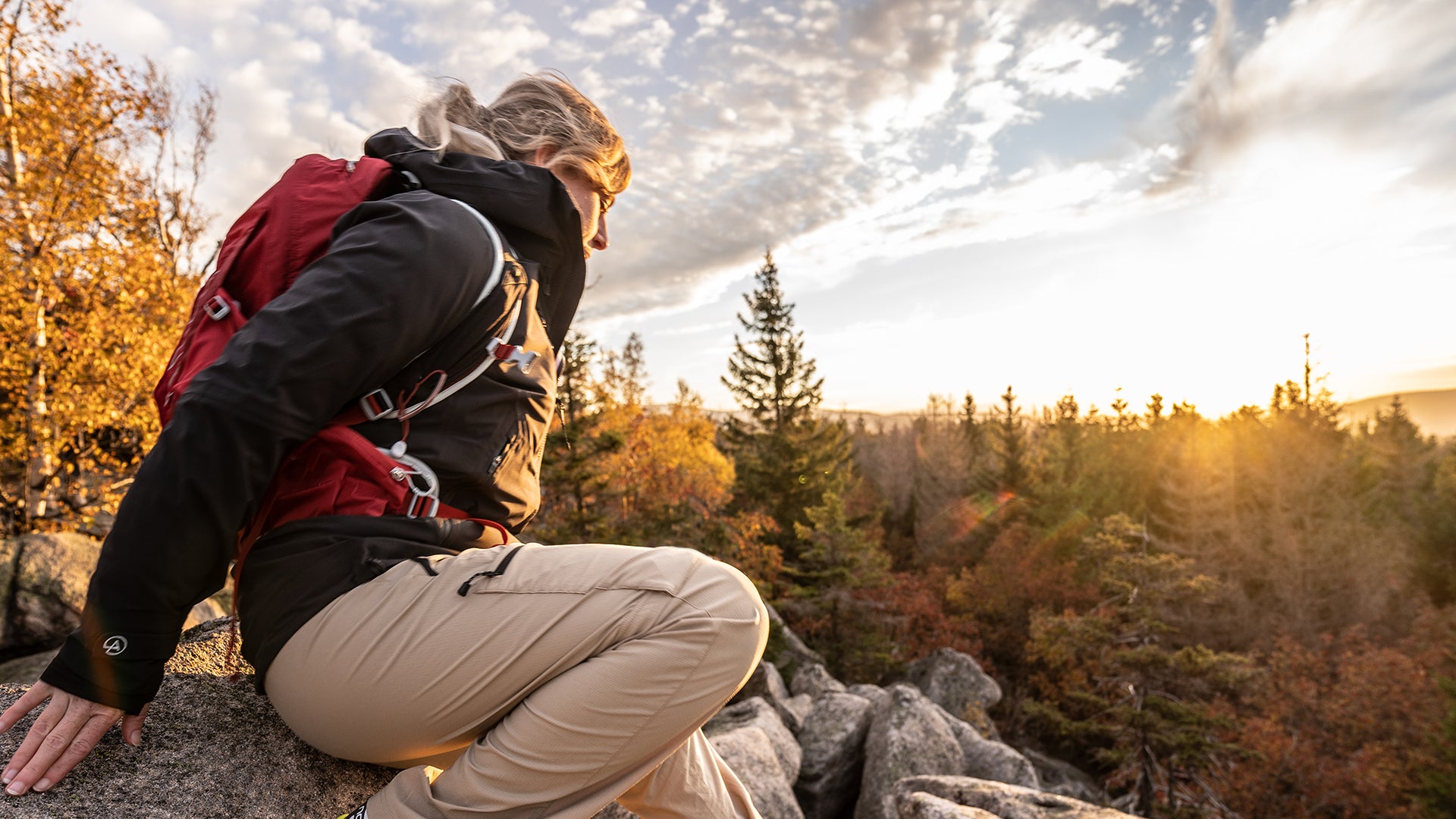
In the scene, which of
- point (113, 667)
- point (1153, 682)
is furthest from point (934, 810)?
point (1153, 682)

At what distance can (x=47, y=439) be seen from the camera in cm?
941

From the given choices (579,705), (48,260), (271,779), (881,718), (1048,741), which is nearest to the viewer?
(579,705)

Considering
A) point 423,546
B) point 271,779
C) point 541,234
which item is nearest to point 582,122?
point 541,234

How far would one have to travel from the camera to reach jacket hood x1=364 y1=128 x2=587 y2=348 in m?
1.52

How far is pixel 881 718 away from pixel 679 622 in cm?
645

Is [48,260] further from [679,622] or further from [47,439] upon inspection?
[679,622]

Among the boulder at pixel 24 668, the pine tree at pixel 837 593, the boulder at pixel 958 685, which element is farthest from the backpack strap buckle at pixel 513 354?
the pine tree at pixel 837 593

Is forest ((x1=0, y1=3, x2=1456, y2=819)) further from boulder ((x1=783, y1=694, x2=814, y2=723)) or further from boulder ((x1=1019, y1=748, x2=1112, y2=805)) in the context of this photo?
boulder ((x1=783, y1=694, x2=814, y2=723))

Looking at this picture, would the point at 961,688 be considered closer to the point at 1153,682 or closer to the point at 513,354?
the point at 1153,682

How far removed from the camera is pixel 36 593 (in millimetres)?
7316

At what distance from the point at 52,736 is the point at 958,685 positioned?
1528 centimetres

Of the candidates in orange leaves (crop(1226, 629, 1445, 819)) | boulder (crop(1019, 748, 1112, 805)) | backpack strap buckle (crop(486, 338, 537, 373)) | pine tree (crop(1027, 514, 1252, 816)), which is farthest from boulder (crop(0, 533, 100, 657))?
orange leaves (crop(1226, 629, 1445, 819))

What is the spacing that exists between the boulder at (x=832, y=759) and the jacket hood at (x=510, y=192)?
6.34 meters

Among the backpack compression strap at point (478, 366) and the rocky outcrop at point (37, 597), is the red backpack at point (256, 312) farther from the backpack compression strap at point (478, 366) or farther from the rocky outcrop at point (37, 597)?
the rocky outcrop at point (37, 597)
